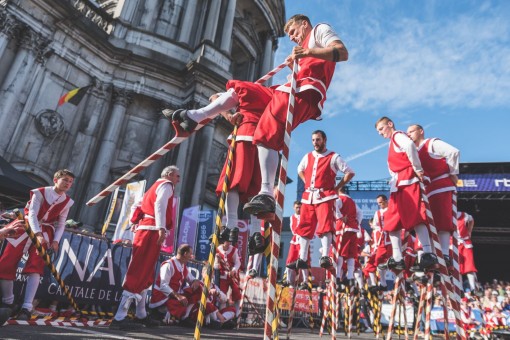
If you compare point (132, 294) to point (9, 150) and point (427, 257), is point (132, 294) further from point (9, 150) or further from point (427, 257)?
point (9, 150)

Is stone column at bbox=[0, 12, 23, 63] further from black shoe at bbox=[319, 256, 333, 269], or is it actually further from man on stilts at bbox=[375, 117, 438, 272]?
man on stilts at bbox=[375, 117, 438, 272]

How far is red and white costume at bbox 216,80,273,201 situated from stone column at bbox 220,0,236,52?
20.4 meters

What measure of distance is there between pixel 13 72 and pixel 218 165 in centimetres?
1130

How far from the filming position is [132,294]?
5828mm

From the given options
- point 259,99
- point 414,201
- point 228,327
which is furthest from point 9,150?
point 414,201

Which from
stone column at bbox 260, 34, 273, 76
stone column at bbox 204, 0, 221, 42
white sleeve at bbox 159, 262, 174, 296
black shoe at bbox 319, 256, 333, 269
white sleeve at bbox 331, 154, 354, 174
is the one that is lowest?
white sleeve at bbox 159, 262, 174, 296

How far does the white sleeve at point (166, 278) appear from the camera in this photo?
7473 millimetres

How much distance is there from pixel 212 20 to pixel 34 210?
20.5 meters

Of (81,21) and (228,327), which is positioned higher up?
(81,21)

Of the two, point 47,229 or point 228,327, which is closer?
point 47,229

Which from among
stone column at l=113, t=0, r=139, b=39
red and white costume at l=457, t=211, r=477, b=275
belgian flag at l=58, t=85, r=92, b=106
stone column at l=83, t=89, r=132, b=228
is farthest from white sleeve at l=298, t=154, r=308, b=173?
stone column at l=113, t=0, r=139, b=39

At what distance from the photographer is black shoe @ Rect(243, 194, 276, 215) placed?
324 cm

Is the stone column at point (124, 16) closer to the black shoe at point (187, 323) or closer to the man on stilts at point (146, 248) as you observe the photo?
the man on stilts at point (146, 248)

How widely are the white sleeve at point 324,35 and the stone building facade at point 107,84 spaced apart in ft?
48.6
